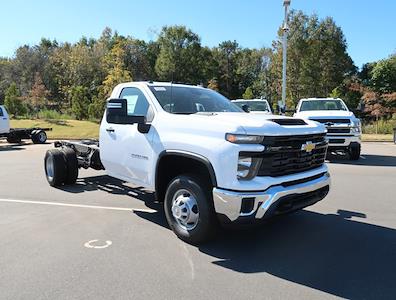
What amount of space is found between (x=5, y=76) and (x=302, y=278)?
216ft

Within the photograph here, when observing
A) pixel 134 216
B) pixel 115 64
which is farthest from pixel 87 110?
pixel 134 216

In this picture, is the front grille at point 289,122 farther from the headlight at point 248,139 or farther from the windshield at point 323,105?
the windshield at point 323,105

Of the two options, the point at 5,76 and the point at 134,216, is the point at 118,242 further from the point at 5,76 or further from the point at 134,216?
the point at 5,76

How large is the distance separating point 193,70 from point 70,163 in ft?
173

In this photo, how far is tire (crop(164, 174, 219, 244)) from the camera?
4.96 metres

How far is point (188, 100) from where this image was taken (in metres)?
6.30

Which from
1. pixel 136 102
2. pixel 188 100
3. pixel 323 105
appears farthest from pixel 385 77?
pixel 136 102

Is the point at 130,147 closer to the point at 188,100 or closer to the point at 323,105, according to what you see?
the point at 188,100

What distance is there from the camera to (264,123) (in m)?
4.80

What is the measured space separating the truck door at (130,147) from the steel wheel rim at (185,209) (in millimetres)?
692

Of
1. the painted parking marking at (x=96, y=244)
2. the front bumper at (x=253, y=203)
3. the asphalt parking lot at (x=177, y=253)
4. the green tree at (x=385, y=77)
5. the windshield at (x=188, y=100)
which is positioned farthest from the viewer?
the green tree at (x=385, y=77)

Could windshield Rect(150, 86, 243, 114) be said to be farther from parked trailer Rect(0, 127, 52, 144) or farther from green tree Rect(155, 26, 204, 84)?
green tree Rect(155, 26, 204, 84)

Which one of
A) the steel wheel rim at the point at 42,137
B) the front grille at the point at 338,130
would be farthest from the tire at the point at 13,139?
the front grille at the point at 338,130

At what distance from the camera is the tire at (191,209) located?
4.96 m
